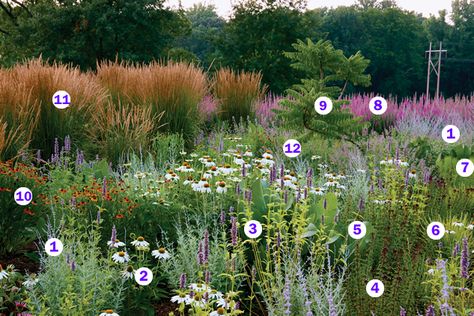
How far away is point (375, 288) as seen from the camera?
325 cm

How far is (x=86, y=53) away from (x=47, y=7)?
7.48 ft

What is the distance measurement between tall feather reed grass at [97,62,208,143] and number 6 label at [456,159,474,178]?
3.84 m

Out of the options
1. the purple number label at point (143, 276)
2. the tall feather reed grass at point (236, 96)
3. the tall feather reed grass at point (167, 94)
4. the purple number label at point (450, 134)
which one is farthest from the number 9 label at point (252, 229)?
the tall feather reed grass at point (236, 96)

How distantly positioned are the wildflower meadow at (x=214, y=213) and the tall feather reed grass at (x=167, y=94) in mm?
29

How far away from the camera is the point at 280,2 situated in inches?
970

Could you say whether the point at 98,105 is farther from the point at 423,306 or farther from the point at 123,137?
the point at 423,306

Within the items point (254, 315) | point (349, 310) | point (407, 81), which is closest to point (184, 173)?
point (254, 315)

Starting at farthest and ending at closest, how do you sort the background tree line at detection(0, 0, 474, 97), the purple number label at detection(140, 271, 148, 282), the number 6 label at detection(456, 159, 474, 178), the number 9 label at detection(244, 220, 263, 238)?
the background tree line at detection(0, 0, 474, 97) → the number 6 label at detection(456, 159, 474, 178) → the number 9 label at detection(244, 220, 263, 238) → the purple number label at detection(140, 271, 148, 282)

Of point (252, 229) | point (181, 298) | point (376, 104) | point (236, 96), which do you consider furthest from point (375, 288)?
point (236, 96)

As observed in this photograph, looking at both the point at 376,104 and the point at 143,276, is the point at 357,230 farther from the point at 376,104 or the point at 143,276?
the point at 376,104

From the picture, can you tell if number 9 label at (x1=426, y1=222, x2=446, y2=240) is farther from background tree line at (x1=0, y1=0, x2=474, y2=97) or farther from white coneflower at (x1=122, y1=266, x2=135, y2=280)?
background tree line at (x1=0, y1=0, x2=474, y2=97)

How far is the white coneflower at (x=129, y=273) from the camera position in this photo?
10.4 feet

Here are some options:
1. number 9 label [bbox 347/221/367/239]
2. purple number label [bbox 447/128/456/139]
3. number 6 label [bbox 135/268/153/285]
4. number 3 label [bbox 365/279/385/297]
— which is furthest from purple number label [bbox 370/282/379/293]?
purple number label [bbox 447/128/456/139]

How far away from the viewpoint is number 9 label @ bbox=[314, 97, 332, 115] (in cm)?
670
